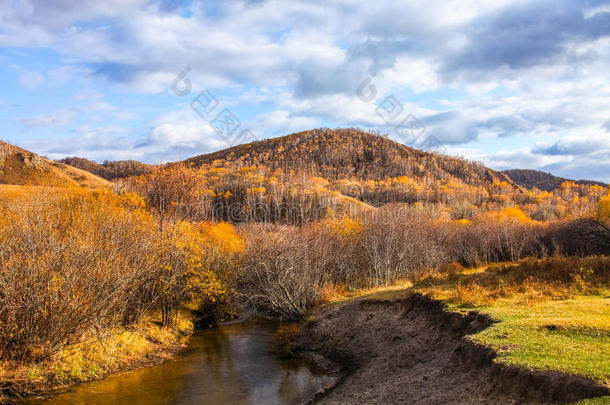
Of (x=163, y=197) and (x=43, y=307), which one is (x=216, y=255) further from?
(x=43, y=307)

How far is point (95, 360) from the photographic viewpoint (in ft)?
76.0

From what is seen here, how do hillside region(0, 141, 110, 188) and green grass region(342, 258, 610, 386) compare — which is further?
hillside region(0, 141, 110, 188)

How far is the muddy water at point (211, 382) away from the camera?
66.4 feet

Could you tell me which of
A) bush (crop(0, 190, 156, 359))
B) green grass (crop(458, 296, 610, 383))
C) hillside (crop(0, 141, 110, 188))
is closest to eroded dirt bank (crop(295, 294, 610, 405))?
green grass (crop(458, 296, 610, 383))

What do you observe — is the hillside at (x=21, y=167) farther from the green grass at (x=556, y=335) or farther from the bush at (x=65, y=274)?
the green grass at (x=556, y=335)

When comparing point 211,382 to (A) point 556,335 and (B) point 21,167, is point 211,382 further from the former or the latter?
(B) point 21,167

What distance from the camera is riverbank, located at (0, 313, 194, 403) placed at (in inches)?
756

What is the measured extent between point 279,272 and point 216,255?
27.1 feet

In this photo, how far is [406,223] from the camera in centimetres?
5525

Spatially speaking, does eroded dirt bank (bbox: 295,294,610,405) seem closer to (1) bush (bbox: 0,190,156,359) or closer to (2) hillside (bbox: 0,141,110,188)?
(1) bush (bbox: 0,190,156,359)

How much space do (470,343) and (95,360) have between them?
19.1 meters

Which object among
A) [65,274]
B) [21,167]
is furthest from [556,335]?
[21,167]

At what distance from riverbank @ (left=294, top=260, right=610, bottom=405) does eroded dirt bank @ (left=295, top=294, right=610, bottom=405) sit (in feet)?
0.13

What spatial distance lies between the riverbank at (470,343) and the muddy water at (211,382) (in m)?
2.41
